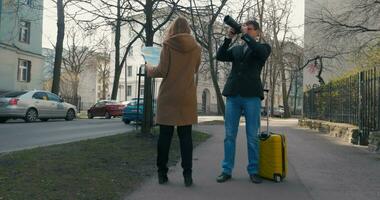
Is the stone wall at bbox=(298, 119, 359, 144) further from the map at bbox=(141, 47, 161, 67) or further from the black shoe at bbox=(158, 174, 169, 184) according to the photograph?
the black shoe at bbox=(158, 174, 169, 184)

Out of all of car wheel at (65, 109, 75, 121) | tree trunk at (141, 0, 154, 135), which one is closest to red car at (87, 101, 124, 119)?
car wheel at (65, 109, 75, 121)

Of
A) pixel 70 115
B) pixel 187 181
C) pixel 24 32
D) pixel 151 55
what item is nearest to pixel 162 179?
pixel 187 181

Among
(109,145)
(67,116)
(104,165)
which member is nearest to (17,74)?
(67,116)

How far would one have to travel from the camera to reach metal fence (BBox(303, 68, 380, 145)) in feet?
36.9

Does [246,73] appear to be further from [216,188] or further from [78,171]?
[78,171]

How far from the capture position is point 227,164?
19.7ft

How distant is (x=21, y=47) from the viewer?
34562mm

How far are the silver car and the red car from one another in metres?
8.02

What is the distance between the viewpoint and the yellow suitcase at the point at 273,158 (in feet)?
19.3

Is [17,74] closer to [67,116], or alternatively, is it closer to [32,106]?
[67,116]

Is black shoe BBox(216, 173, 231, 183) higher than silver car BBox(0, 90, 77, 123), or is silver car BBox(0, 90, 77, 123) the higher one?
silver car BBox(0, 90, 77, 123)

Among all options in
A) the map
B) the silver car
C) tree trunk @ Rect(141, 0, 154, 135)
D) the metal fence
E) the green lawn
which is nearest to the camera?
the green lawn

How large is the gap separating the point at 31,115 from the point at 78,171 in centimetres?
1756

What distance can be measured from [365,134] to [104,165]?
7540mm
